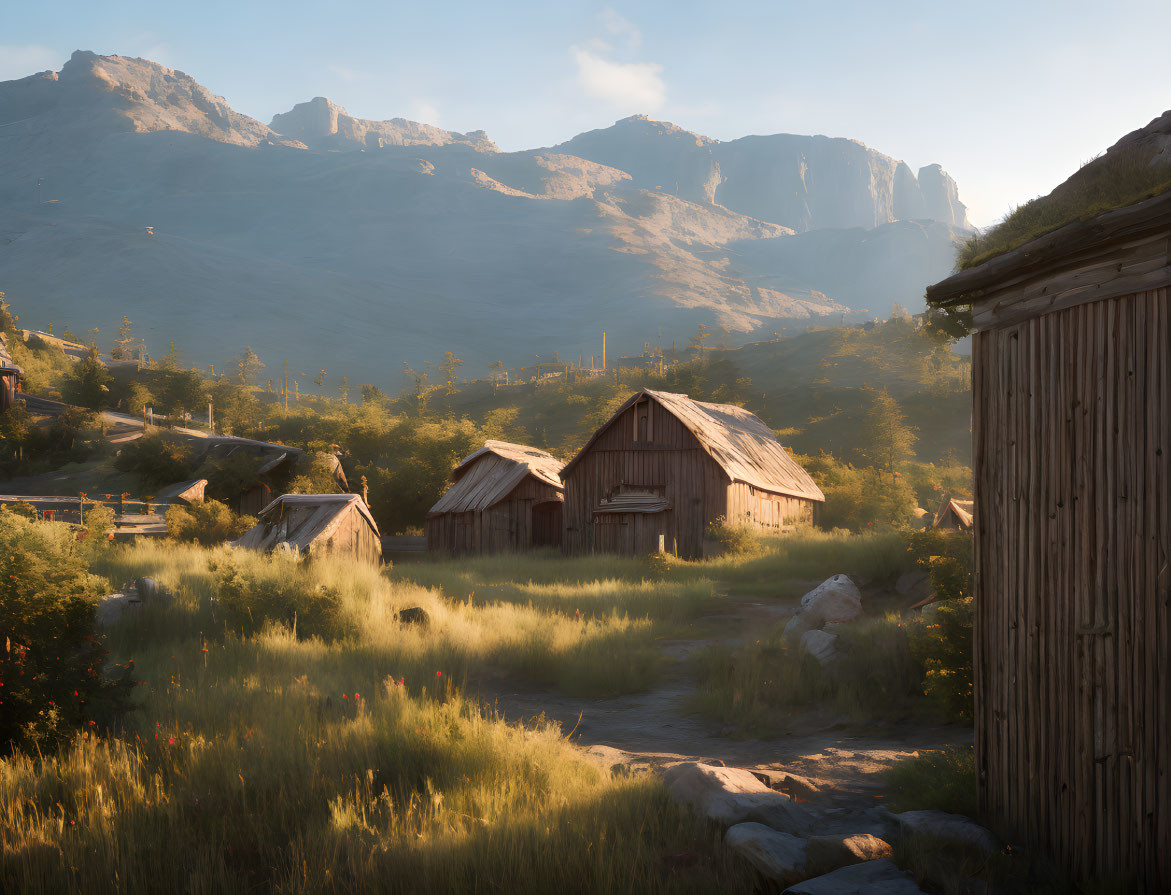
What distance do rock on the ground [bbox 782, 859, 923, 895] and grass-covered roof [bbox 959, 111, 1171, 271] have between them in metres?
4.35

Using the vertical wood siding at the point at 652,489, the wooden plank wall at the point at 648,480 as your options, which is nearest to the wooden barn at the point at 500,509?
the wooden plank wall at the point at 648,480

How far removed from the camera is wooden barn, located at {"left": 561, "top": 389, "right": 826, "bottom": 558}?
27562mm

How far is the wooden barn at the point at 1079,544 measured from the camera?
14.8ft

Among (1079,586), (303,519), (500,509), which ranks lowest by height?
(500,509)

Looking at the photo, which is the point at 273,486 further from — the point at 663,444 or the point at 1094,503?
the point at 1094,503

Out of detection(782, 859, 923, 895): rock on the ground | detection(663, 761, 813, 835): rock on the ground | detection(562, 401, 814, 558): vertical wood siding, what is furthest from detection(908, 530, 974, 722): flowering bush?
detection(562, 401, 814, 558): vertical wood siding

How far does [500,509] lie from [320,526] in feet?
36.5

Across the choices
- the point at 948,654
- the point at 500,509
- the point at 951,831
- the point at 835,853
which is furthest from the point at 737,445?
the point at 835,853

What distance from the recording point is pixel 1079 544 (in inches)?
199

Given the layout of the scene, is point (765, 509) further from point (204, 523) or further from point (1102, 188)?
point (1102, 188)

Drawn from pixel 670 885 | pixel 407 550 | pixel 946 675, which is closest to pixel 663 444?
pixel 407 550

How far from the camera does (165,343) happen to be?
505ft

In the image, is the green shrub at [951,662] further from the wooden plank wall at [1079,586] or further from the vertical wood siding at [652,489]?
the vertical wood siding at [652,489]

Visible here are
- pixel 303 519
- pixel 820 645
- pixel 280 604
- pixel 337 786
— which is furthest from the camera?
pixel 303 519
